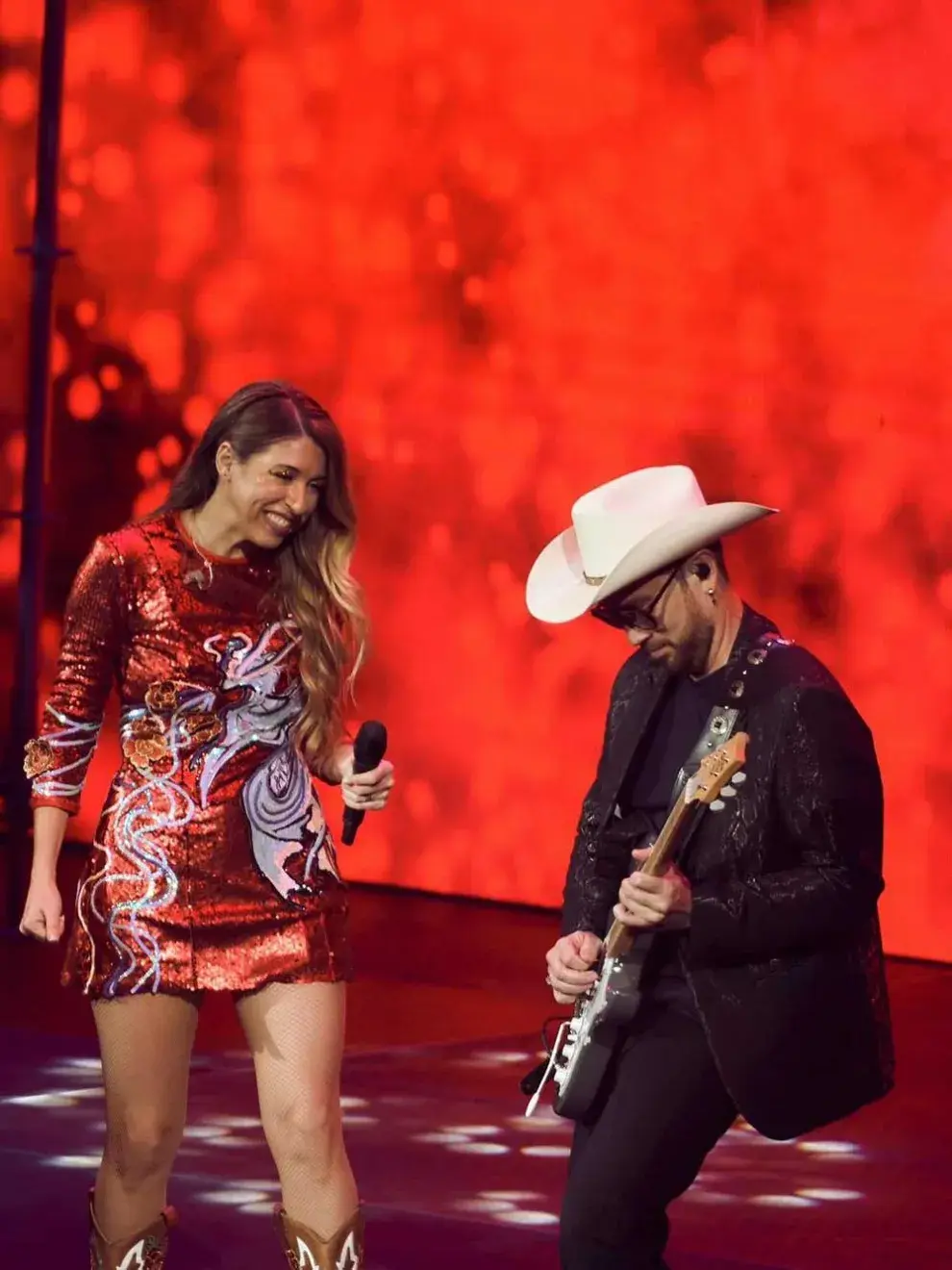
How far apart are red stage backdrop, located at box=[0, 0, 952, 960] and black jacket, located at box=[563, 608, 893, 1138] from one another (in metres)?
4.16

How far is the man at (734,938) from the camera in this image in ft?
9.33

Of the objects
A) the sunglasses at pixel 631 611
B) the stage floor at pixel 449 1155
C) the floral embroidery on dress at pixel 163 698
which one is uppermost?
the sunglasses at pixel 631 611

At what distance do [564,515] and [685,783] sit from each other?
485 cm

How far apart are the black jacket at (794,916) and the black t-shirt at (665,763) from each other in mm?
65

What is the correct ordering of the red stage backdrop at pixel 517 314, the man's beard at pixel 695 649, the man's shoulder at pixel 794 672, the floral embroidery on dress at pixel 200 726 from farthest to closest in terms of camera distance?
the red stage backdrop at pixel 517 314 < the floral embroidery on dress at pixel 200 726 < the man's beard at pixel 695 649 < the man's shoulder at pixel 794 672

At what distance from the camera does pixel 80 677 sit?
3.36 metres

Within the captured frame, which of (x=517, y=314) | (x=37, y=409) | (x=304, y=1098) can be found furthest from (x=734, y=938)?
(x=517, y=314)

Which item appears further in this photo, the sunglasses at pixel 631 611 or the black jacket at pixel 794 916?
the sunglasses at pixel 631 611

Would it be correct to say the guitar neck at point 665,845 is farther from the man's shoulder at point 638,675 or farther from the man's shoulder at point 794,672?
the man's shoulder at point 638,675

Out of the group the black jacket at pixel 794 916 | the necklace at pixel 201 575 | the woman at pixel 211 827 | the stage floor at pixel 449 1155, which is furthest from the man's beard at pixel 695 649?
the stage floor at pixel 449 1155

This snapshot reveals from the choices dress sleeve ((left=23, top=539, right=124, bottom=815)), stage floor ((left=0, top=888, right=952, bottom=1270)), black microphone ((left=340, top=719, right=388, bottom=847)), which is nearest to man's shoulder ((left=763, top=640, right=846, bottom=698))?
black microphone ((left=340, top=719, right=388, bottom=847))

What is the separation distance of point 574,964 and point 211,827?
644mm

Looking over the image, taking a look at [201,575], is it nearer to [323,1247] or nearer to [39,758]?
[39,758]

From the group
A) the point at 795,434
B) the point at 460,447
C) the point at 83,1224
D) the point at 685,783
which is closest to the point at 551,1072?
the point at 685,783
